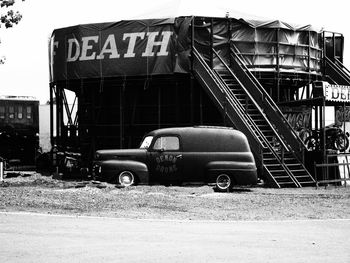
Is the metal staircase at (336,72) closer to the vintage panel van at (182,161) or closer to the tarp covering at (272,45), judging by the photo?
the tarp covering at (272,45)

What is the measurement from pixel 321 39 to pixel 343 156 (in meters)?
10.1

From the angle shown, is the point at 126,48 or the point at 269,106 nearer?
the point at 269,106

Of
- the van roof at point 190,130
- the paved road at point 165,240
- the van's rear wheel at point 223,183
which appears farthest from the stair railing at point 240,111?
the paved road at point 165,240

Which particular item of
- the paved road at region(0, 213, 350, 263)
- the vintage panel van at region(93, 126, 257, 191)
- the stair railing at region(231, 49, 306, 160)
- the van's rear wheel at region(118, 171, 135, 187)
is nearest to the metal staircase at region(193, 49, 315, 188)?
the stair railing at region(231, 49, 306, 160)

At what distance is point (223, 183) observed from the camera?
21625mm

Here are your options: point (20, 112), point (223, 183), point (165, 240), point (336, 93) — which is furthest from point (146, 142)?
point (20, 112)

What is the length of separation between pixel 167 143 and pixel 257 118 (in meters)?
7.09

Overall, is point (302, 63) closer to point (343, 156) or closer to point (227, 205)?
point (343, 156)

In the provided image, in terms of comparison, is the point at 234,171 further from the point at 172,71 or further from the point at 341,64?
the point at 341,64

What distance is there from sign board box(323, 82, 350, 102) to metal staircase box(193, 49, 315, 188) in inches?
82.0

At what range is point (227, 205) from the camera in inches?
664

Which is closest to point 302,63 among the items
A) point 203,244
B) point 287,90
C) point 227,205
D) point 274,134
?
point 287,90

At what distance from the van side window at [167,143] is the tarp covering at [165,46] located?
25.0 feet

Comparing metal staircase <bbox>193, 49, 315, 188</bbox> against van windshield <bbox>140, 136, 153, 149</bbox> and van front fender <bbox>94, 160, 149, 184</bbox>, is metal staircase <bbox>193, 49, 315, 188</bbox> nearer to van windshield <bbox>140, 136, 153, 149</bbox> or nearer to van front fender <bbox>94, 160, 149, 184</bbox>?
van windshield <bbox>140, 136, 153, 149</bbox>
